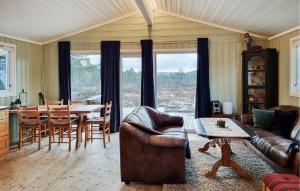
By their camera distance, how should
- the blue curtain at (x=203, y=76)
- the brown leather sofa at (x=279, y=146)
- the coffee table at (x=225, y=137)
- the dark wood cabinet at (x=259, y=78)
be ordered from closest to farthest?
the brown leather sofa at (x=279, y=146) → the coffee table at (x=225, y=137) → the dark wood cabinet at (x=259, y=78) → the blue curtain at (x=203, y=76)

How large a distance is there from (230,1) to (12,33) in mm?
4470

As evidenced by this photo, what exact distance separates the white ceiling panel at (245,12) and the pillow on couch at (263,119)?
5.45ft

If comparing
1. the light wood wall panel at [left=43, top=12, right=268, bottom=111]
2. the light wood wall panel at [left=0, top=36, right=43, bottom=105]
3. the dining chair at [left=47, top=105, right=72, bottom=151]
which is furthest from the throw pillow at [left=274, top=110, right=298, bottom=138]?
the light wood wall panel at [left=0, top=36, right=43, bottom=105]

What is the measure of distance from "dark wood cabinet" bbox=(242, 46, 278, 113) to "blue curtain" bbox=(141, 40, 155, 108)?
2161 mm

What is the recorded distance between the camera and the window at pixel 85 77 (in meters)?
6.82

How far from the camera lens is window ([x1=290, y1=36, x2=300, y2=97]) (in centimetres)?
484

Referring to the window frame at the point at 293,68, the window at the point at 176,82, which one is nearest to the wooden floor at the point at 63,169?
the window at the point at 176,82

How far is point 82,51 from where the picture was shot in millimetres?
6734

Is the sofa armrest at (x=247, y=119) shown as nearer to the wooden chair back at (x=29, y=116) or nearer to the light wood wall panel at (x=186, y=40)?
the light wood wall panel at (x=186, y=40)

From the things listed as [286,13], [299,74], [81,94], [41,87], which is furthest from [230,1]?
[41,87]

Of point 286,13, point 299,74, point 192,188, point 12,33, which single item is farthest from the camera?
point 12,33

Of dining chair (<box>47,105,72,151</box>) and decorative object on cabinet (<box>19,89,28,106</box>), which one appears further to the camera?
decorative object on cabinet (<box>19,89,28,106</box>)

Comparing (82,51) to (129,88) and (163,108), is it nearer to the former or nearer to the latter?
(129,88)

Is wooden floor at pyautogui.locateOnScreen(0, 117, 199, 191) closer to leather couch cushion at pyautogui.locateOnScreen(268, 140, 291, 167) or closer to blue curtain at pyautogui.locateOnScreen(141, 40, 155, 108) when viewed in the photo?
Result: leather couch cushion at pyautogui.locateOnScreen(268, 140, 291, 167)
